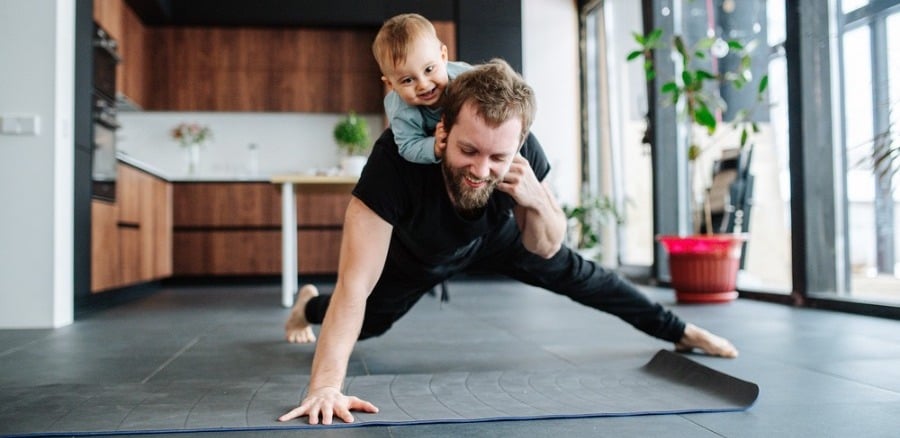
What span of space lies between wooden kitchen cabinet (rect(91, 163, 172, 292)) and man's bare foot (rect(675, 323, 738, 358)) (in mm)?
3441

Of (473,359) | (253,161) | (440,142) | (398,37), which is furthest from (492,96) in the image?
(253,161)

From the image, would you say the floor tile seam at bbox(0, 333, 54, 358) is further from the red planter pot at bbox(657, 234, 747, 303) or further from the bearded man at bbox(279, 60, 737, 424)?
the red planter pot at bbox(657, 234, 747, 303)

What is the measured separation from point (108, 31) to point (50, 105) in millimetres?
2050

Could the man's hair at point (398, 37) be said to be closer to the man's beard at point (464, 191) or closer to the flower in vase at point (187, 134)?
the man's beard at point (464, 191)

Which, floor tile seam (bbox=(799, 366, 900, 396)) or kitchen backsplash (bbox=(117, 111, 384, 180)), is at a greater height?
kitchen backsplash (bbox=(117, 111, 384, 180))

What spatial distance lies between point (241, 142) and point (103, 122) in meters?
3.09

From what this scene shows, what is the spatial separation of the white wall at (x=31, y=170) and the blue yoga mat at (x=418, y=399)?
184 cm

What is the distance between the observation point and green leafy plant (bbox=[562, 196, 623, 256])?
6.77 metres

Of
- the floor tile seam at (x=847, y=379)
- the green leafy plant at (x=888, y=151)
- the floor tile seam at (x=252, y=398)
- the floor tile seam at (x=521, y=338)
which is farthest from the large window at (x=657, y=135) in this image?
the floor tile seam at (x=252, y=398)

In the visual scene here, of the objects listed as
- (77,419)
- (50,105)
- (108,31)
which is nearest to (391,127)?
(77,419)

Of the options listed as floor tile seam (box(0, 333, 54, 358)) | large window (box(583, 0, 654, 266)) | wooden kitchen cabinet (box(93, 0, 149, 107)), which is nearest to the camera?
floor tile seam (box(0, 333, 54, 358))

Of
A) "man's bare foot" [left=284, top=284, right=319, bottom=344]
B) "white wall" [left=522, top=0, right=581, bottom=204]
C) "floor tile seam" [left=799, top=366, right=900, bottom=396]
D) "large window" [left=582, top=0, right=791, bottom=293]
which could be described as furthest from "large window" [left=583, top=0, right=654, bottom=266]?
"floor tile seam" [left=799, top=366, right=900, bottom=396]

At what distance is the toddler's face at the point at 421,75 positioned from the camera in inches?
75.2

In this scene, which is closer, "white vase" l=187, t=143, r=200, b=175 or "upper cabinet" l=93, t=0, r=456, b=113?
"upper cabinet" l=93, t=0, r=456, b=113
